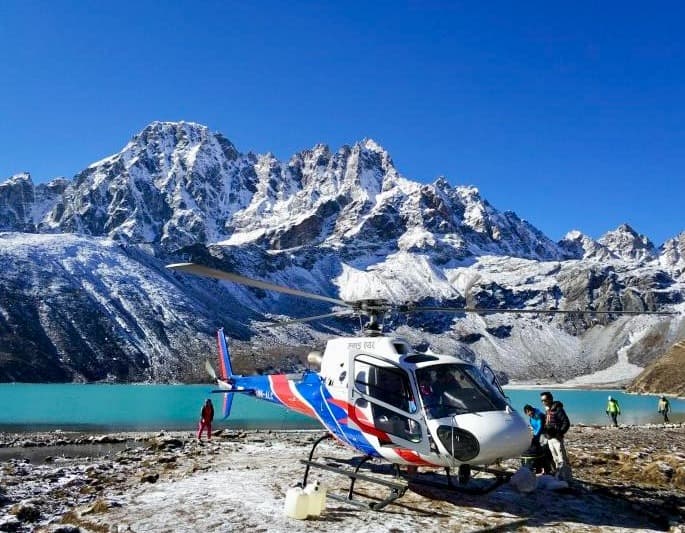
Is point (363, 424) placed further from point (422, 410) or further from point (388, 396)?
point (422, 410)

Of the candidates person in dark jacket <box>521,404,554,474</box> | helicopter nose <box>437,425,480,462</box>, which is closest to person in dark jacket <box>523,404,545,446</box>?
person in dark jacket <box>521,404,554,474</box>

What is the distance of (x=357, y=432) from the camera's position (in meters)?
11.1

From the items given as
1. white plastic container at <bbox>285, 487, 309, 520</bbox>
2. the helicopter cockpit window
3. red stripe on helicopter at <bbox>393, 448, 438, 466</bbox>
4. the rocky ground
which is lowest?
the rocky ground

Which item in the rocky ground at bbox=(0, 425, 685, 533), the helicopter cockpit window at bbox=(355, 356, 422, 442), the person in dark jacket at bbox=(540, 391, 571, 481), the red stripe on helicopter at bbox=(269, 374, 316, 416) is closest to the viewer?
the rocky ground at bbox=(0, 425, 685, 533)

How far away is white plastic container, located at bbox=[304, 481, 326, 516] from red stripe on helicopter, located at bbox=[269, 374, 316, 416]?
12.8 feet

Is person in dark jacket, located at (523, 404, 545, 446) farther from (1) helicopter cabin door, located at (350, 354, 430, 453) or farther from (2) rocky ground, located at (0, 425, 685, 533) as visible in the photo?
(1) helicopter cabin door, located at (350, 354, 430, 453)

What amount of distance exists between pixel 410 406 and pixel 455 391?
87 cm

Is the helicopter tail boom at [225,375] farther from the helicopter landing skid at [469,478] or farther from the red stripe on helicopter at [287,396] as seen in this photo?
the helicopter landing skid at [469,478]

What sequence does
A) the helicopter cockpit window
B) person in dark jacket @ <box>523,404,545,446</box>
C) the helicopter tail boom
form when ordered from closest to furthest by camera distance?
1. the helicopter cockpit window
2. person in dark jacket @ <box>523,404,545,446</box>
3. the helicopter tail boom

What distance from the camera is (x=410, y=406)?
10.2 metres

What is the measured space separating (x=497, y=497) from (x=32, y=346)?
137 meters

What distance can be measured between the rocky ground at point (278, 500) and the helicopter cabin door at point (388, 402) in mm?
1220

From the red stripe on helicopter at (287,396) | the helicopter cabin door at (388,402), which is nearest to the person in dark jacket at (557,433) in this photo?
the helicopter cabin door at (388,402)

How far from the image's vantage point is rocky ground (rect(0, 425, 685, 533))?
9.01m
